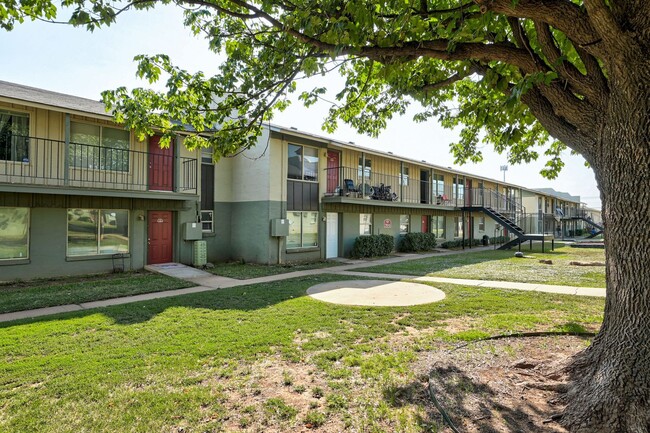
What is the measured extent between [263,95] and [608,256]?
17.6 ft

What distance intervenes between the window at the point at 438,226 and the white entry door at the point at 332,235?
9.62m

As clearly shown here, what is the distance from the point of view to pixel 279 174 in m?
15.2

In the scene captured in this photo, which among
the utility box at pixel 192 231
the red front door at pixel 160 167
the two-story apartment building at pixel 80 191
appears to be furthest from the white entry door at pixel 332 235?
the red front door at pixel 160 167

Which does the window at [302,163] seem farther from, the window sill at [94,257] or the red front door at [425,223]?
the red front door at [425,223]

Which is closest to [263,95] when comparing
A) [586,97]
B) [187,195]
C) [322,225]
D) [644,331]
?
[586,97]

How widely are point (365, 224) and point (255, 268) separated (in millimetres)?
7569

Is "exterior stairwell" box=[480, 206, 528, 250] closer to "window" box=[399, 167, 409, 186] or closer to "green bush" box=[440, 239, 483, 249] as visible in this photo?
"green bush" box=[440, 239, 483, 249]

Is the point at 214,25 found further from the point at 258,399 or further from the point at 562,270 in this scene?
the point at 562,270

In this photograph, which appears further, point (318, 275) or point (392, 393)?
point (318, 275)


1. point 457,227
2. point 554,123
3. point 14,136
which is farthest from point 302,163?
point 457,227

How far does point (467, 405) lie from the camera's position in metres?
3.50

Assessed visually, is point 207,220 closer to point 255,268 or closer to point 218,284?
point 255,268

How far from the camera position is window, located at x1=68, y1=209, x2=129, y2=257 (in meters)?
11.7

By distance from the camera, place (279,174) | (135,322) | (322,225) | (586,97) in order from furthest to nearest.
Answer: (322,225) < (279,174) < (135,322) < (586,97)
